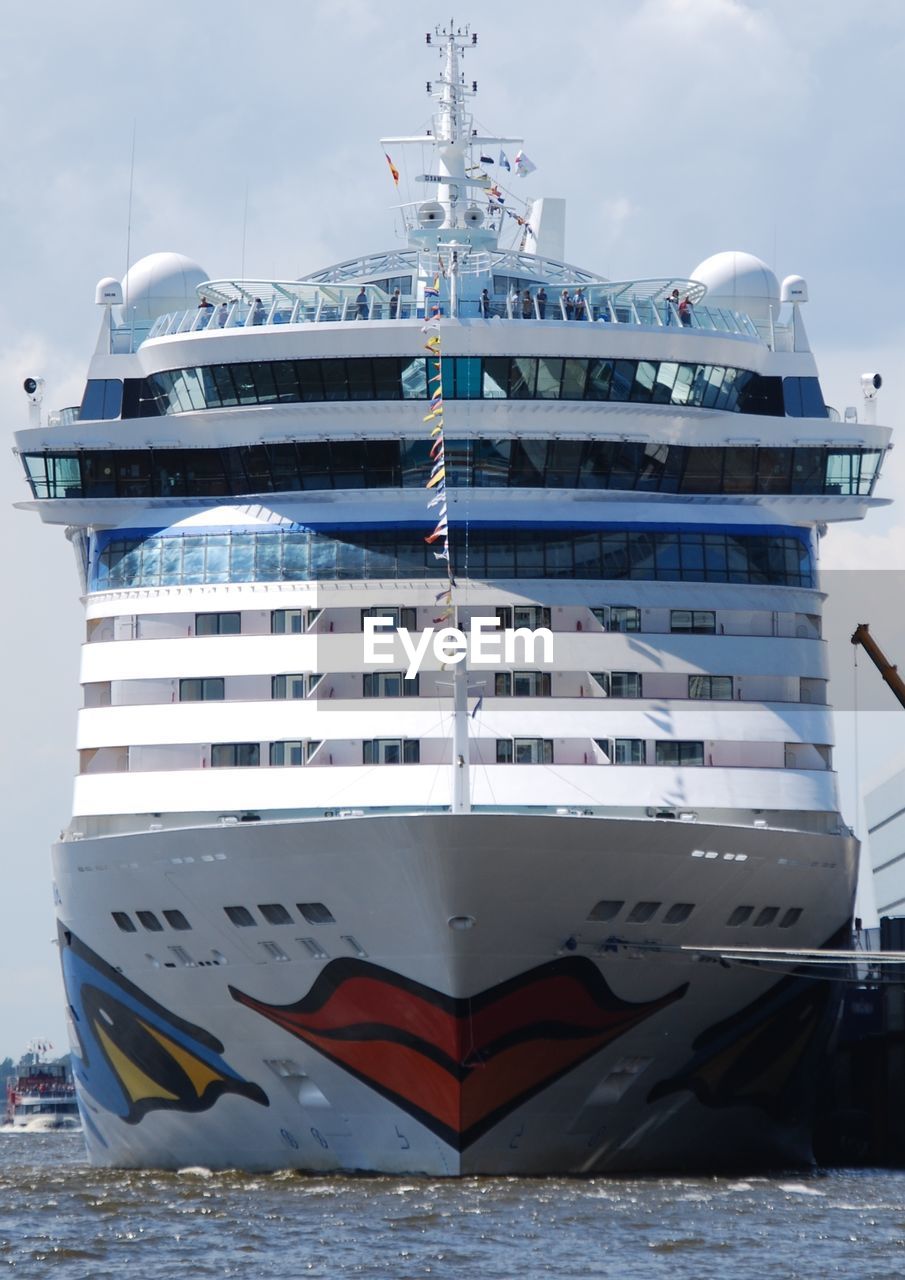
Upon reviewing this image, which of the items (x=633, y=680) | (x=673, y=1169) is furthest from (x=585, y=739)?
(x=673, y=1169)

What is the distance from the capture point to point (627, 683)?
37.0 metres

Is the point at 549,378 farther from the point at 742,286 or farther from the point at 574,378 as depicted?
the point at 742,286

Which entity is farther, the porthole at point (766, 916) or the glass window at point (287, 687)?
the glass window at point (287, 687)

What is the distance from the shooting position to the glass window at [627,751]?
36.2 m

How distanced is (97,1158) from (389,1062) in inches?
378

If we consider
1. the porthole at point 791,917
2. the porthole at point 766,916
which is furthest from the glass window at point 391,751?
the porthole at point 791,917

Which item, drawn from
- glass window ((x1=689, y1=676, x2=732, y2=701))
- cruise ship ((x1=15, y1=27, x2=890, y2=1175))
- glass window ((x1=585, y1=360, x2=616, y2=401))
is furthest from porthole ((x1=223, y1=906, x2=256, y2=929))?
glass window ((x1=585, y1=360, x2=616, y2=401))

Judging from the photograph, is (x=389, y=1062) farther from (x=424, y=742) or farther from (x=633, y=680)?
(x=633, y=680)

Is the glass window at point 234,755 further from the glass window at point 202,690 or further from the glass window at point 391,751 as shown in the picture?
the glass window at point 391,751

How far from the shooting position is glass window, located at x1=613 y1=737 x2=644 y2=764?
3625cm

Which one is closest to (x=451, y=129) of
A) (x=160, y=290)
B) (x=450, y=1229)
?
(x=160, y=290)

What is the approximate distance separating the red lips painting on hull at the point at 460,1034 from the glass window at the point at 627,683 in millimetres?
4739

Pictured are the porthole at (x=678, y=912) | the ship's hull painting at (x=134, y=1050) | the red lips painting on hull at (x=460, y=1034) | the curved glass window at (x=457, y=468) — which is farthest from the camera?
the curved glass window at (x=457, y=468)

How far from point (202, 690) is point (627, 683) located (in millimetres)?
6448
